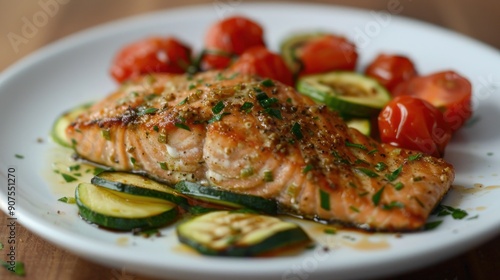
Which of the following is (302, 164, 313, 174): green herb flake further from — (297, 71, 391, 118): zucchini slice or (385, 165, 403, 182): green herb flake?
(297, 71, 391, 118): zucchini slice

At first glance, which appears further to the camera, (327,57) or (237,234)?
(327,57)

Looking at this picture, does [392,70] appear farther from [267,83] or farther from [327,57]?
[267,83]

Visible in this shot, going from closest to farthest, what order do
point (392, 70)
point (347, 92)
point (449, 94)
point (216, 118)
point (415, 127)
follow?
point (216, 118) → point (415, 127) → point (449, 94) → point (347, 92) → point (392, 70)

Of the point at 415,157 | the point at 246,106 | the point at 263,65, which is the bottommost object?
the point at 415,157

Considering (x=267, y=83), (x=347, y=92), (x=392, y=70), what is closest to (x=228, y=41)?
(x=347, y=92)

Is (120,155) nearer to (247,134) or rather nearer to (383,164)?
(247,134)

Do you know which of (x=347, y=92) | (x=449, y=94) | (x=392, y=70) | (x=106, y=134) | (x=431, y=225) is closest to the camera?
(x=431, y=225)
